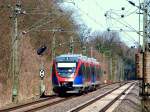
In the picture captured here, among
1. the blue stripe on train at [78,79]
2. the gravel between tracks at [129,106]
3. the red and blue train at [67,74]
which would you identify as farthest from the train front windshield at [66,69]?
the gravel between tracks at [129,106]

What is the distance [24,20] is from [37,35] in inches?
331

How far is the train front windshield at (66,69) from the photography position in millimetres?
43781

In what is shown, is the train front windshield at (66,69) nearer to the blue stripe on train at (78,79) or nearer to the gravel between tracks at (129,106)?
the blue stripe on train at (78,79)

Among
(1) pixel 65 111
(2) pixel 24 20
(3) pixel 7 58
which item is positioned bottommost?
(1) pixel 65 111

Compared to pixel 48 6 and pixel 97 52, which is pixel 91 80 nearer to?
pixel 48 6

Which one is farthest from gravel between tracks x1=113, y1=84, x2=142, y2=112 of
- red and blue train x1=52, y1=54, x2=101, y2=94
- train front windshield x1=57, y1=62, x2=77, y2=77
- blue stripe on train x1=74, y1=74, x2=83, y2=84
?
train front windshield x1=57, y1=62, x2=77, y2=77

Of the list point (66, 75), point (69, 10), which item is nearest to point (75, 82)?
point (66, 75)

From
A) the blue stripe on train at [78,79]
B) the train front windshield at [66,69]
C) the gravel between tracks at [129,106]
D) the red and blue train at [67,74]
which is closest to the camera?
the gravel between tracks at [129,106]

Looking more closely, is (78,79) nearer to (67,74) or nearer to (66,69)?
(67,74)

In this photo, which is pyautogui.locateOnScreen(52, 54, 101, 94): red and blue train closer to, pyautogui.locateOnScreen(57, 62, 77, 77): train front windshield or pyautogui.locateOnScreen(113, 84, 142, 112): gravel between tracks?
pyautogui.locateOnScreen(57, 62, 77, 77): train front windshield

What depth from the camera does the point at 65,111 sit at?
28.5 meters

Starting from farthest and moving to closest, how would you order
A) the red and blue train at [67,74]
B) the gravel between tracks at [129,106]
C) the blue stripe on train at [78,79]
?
the blue stripe on train at [78,79]
the red and blue train at [67,74]
the gravel between tracks at [129,106]

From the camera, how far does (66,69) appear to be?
1729 inches

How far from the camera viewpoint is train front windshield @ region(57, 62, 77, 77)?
43.8 m
